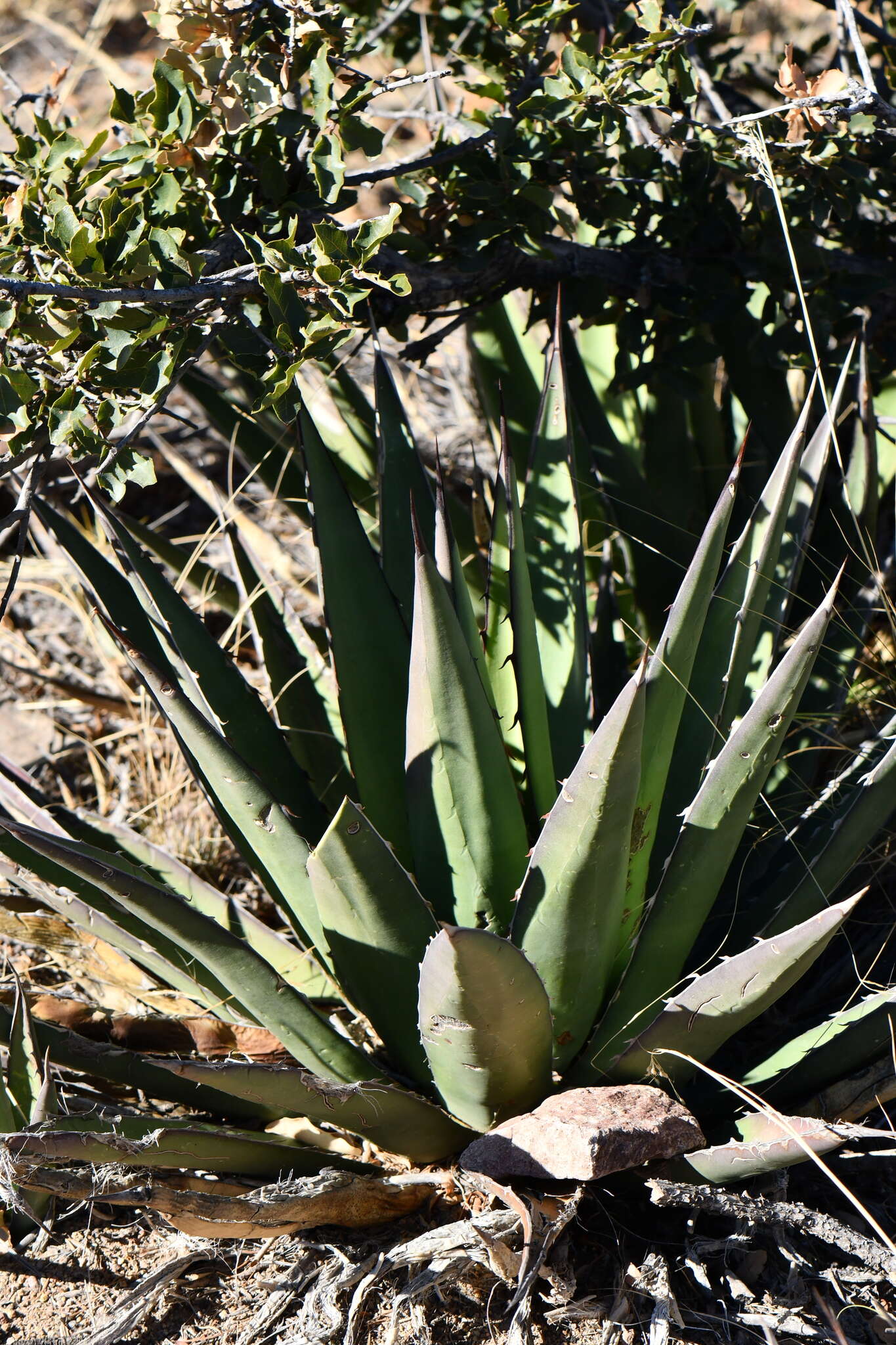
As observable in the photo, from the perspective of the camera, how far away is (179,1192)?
1101 mm

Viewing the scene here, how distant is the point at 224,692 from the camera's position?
1487mm

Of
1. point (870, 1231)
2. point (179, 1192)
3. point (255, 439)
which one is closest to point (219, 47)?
point (255, 439)

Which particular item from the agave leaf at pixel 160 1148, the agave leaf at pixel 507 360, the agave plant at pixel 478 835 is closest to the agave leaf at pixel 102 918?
the agave plant at pixel 478 835

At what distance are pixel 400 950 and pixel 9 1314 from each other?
642 millimetres

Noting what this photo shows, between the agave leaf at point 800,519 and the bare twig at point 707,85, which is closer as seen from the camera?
the agave leaf at point 800,519

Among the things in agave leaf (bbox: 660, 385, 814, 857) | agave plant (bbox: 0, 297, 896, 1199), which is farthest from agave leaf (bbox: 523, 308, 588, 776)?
agave leaf (bbox: 660, 385, 814, 857)

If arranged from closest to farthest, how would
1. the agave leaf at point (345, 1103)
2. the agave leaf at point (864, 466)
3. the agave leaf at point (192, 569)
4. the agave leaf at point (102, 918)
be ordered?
the agave leaf at point (345, 1103), the agave leaf at point (102, 918), the agave leaf at point (864, 466), the agave leaf at point (192, 569)

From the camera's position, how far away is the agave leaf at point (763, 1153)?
1081 mm

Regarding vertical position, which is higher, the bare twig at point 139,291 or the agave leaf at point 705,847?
the bare twig at point 139,291

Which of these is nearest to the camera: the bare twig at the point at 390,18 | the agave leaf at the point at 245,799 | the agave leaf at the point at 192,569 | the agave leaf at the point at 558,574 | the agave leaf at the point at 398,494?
the agave leaf at the point at 245,799

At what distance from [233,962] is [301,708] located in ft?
1.77

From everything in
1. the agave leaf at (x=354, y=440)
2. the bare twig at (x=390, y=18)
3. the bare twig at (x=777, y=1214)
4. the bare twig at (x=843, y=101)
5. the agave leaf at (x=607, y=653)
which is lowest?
the bare twig at (x=777, y=1214)

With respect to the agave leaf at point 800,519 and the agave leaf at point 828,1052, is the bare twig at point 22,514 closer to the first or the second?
the agave leaf at point 800,519

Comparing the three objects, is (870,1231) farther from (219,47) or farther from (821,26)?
(821,26)
